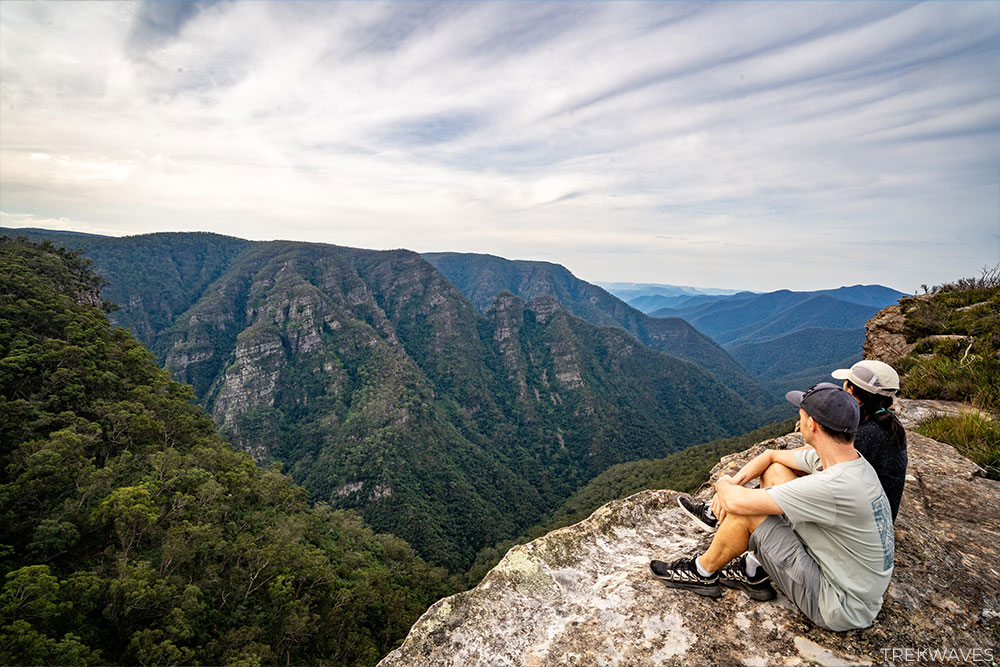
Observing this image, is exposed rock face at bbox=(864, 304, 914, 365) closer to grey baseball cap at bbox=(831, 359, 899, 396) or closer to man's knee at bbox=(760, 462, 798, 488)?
grey baseball cap at bbox=(831, 359, 899, 396)

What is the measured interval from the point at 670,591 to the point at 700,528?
1.71 metres

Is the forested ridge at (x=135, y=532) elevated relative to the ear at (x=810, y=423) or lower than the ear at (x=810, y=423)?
lower

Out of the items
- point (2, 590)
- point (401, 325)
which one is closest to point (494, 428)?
point (401, 325)

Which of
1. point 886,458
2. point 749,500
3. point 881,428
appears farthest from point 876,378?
point 749,500

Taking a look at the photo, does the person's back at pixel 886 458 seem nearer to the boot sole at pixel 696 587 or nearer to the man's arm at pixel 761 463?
the man's arm at pixel 761 463

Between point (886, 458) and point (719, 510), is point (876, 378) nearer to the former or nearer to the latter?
point (886, 458)

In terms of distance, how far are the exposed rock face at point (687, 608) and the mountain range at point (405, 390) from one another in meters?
78.9

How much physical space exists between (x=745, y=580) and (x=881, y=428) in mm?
2219

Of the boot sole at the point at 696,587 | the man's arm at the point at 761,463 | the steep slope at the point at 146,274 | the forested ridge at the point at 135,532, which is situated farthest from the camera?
the steep slope at the point at 146,274

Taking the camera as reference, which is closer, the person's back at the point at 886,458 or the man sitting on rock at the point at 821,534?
the man sitting on rock at the point at 821,534

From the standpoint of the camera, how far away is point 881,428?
405 cm

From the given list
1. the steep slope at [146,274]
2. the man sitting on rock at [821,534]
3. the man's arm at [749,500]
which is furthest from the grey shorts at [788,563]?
the steep slope at [146,274]

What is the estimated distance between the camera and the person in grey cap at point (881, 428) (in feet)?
12.8

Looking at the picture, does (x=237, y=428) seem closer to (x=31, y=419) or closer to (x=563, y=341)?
(x=31, y=419)
